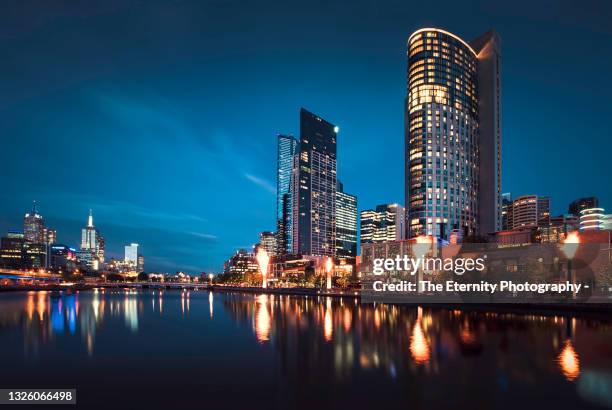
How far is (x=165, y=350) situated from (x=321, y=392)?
53.3 ft

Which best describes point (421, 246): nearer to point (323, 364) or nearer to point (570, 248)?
point (570, 248)

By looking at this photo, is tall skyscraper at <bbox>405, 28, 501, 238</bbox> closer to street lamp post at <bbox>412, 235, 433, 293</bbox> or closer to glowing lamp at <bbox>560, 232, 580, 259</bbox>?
street lamp post at <bbox>412, 235, 433, 293</bbox>

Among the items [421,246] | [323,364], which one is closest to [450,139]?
[421,246]

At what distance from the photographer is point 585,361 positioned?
83.3ft

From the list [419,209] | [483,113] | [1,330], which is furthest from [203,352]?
[483,113]

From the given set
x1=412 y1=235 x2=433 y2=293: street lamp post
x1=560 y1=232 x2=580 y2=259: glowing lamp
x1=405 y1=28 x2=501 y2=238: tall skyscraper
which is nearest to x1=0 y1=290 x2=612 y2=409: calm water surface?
x1=560 y1=232 x2=580 y2=259: glowing lamp

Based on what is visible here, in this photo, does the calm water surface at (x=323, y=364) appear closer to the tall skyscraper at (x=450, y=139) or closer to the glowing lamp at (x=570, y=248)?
the glowing lamp at (x=570, y=248)

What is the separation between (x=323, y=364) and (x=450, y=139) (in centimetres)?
16902

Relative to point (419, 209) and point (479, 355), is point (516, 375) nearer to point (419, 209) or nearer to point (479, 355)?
point (479, 355)

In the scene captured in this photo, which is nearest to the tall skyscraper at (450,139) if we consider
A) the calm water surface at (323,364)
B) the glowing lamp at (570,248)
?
the glowing lamp at (570,248)

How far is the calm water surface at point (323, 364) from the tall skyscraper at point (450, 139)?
13295cm

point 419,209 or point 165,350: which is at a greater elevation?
point 419,209

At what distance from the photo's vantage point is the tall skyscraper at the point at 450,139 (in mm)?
175125

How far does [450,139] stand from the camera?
180m
